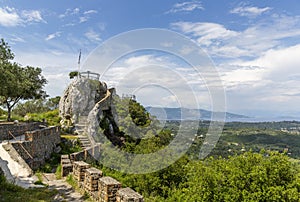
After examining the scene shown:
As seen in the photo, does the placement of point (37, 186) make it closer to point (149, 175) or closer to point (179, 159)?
point (149, 175)

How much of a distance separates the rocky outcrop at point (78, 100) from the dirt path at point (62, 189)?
53.5 ft

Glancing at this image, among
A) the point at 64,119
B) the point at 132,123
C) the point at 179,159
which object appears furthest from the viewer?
the point at 132,123

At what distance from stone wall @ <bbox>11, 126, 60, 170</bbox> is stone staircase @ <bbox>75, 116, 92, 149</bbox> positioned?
2.97 metres

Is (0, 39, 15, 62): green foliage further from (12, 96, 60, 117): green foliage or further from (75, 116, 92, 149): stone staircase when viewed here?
(12, 96, 60, 117): green foliage

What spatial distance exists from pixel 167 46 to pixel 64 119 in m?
15.9

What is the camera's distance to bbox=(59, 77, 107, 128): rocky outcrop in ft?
A: 92.2

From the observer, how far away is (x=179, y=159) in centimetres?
1539

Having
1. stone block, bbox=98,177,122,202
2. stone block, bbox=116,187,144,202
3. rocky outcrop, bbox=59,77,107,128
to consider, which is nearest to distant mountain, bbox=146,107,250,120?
rocky outcrop, bbox=59,77,107,128

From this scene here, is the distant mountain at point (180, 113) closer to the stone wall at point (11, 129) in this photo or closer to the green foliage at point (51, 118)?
the green foliage at point (51, 118)

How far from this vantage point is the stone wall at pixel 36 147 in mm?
14175

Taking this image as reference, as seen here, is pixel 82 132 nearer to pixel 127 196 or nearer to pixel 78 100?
pixel 78 100

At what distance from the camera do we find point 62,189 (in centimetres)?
940

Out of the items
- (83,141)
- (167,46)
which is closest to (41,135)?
(83,141)

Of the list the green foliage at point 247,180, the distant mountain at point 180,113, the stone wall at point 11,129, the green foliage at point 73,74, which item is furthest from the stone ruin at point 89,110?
the green foliage at point 247,180
